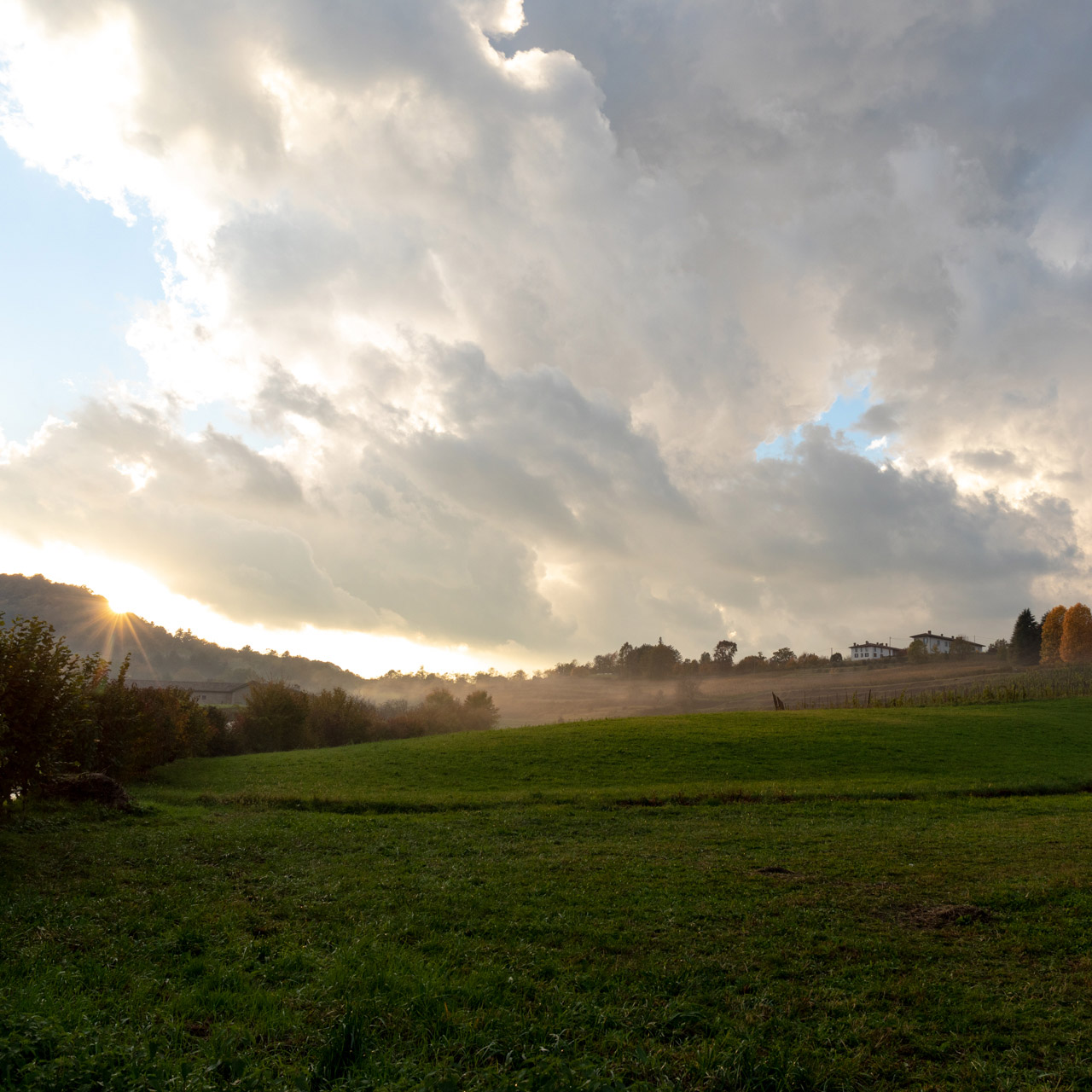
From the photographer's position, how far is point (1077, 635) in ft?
502

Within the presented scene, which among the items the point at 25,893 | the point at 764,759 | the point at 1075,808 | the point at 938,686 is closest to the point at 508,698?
the point at 938,686

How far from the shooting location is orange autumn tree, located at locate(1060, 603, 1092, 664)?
150 meters

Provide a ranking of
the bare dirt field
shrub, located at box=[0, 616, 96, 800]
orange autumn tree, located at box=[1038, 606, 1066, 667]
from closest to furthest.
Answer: shrub, located at box=[0, 616, 96, 800], the bare dirt field, orange autumn tree, located at box=[1038, 606, 1066, 667]

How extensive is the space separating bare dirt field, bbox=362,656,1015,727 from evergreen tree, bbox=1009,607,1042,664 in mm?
7135

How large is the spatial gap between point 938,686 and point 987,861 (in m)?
116

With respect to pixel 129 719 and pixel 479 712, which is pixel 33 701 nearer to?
pixel 129 719

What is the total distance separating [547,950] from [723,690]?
153 metres

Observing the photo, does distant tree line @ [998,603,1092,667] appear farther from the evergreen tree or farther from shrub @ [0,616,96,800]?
shrub @ [0,616,96,800]

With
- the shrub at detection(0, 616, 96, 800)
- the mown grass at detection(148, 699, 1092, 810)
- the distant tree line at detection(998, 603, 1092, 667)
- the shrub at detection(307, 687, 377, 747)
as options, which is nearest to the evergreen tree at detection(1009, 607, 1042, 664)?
the distant tree line at detection(998, 603, 1092, 667)

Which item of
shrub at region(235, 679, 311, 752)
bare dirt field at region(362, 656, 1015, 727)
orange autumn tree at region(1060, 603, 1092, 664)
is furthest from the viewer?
orange autumn tree at region(1060, 603, 1092, 664)

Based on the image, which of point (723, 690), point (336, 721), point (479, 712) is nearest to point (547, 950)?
point (336, 721)

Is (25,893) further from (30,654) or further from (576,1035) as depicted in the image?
(576,1035)

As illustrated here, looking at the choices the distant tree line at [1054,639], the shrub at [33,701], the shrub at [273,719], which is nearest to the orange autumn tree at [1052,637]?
the distant tree line at [1054,639]

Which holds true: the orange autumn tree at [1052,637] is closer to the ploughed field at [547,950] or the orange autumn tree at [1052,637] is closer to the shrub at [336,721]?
the shrub at [336,721]
